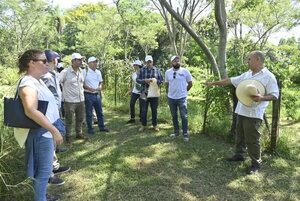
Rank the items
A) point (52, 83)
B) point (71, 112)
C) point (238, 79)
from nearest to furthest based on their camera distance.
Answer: point (52, 83)
point (238, 79)
point (71, 112)

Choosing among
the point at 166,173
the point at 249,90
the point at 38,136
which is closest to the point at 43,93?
the point at 38,136

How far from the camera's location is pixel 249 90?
16.2 feet

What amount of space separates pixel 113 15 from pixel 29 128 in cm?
2866

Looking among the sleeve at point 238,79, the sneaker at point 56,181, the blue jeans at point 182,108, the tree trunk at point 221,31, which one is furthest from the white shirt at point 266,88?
the sneaker at point 56,181

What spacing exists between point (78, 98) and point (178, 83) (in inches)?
76.1

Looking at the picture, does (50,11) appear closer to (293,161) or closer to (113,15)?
(113,15)

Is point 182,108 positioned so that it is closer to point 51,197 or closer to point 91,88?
point 91,88

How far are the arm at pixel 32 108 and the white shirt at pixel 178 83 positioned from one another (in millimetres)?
4124

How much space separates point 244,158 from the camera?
5.80 metres

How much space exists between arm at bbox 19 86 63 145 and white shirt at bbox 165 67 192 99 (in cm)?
412

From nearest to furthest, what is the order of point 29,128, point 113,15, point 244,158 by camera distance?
1. point 29,128
2. point 244,158
3. point 113,15

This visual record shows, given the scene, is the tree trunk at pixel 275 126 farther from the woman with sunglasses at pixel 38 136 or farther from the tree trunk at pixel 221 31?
the woman with sunglasses at pixel 38 136

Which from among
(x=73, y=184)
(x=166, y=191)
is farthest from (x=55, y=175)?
(x=166, y=191)

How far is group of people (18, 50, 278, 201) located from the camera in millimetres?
3285
